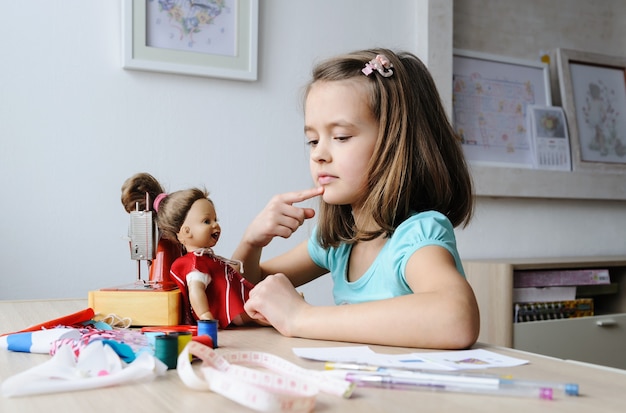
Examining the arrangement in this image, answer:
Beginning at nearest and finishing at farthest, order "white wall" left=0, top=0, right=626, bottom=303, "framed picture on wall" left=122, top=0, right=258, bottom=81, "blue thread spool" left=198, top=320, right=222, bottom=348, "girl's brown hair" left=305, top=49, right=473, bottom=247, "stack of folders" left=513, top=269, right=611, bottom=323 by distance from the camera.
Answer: "blue thread spool" left=198, top=320, right=222, bottom=348, "girl's brown hair" left=305, top=49, right=473, bottom=247, "white wall" left=0, top=0, right=626, bottom=303, "framed picture on wall" left=122, top=0, right=258, bottom=81, "stack of folders" left=513, top=269, right=611, bottom=323

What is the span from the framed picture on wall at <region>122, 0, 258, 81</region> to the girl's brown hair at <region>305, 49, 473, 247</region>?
40.1 inches

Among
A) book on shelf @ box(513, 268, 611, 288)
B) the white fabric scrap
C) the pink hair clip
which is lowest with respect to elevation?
book on shelf @ box(513, 268, 611, 288)

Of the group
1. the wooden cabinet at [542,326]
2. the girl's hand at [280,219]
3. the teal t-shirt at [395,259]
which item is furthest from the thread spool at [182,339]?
the wooden cabinet at [542,326]

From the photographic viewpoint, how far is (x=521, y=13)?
9.55 feet

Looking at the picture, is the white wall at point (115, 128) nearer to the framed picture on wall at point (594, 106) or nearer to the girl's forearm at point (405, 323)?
the framed picture on wall at point (594, 106)

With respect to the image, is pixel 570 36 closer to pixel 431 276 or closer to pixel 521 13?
pixel 521 13

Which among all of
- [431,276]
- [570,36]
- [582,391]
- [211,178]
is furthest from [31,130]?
[570,36]

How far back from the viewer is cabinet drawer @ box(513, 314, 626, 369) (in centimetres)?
242

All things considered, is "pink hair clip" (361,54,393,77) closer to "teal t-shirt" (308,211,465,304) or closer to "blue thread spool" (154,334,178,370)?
"teal t-shirt" (308,211,465,304)

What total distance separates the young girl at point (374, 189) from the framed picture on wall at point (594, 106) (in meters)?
1.90

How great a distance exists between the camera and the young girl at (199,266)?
0.99m

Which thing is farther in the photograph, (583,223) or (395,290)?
(583,223)

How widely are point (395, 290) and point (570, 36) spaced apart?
7.75ft

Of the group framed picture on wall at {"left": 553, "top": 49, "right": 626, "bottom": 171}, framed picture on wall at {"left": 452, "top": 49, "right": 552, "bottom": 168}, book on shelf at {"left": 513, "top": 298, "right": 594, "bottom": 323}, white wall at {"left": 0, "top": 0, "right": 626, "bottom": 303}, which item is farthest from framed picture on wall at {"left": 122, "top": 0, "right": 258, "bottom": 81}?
framed picture on wall at {"left": 553, "top": 49, "right": 626, "bottom": 171}
